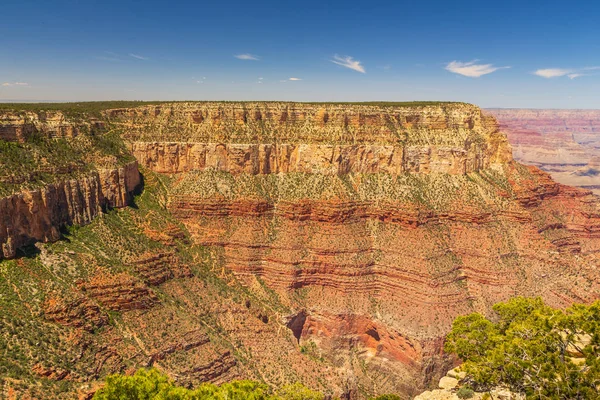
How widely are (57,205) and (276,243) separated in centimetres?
3283

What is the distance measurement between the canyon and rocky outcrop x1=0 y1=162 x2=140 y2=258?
0.82 feet

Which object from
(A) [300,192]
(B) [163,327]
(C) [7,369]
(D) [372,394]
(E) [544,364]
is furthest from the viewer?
(A) [300,192]

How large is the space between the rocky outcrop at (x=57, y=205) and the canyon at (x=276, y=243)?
0.82 ft

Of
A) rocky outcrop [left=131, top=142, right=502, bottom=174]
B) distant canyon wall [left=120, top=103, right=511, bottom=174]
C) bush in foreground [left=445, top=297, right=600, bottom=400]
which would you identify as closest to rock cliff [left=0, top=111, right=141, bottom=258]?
rocky outcrop [left=131, top=142, right=502, bottom=174]

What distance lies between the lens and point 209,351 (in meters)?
50.6

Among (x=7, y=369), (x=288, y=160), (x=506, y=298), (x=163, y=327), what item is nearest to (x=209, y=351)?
(x=163, y=327)

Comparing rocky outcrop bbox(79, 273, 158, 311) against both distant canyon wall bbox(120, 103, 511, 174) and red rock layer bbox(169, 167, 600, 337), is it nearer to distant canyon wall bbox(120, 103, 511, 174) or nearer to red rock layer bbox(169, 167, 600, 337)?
red rock layer bbox(169, 167, 600, 337)

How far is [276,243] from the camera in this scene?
69.0 meters

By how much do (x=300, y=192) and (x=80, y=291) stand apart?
131ft

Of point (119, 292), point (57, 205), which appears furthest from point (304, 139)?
point (119, 292)

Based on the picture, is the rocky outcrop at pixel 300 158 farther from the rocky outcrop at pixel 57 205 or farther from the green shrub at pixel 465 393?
the green shrub at pixel 465 393

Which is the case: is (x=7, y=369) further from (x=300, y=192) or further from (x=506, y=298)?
(x=506, y=298)

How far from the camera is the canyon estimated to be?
47656 millimetres

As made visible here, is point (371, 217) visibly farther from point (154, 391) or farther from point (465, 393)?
point (154, 391)
